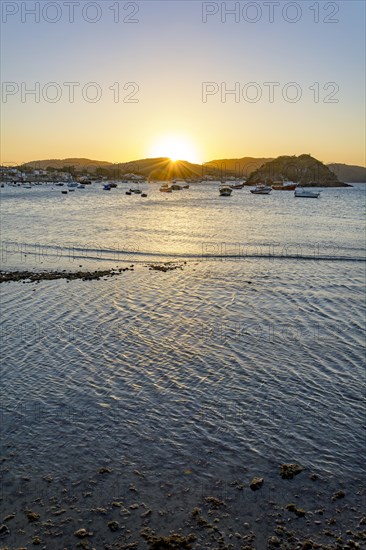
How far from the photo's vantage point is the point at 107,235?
53938 millimetres

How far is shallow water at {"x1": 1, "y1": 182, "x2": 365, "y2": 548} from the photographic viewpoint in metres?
Result: 11.0

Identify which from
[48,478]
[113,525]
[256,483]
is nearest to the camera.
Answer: [113,525]

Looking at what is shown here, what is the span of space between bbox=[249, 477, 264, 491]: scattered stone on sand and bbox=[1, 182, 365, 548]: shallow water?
0.93 ft

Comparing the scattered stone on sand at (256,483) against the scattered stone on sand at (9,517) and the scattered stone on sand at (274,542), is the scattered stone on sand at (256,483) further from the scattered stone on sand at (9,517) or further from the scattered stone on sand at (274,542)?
the scattered stone on sand at (9,517)

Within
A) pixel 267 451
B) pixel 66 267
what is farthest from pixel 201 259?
pixel 267 451

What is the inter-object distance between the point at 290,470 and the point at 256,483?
941 mm

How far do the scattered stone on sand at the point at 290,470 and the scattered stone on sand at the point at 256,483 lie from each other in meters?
0.55

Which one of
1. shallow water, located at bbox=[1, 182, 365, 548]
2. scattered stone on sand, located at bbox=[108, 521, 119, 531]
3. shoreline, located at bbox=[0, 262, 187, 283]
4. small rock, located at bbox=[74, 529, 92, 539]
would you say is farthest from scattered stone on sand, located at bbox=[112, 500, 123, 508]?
shoreline, located at bbox=[0, 262, 187, 283]

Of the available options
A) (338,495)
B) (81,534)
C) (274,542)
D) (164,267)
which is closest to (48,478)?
(81,534)

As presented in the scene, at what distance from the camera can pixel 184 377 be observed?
15047 millimetres

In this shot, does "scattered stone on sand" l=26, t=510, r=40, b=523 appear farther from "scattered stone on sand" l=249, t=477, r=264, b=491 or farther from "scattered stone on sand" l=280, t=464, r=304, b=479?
"scattered stone on sand" l=280, t=464, r=304, b=479

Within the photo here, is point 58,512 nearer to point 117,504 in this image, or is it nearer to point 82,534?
point 82,534

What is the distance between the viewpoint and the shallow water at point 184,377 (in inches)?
432

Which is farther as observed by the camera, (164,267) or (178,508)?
(164,267)
